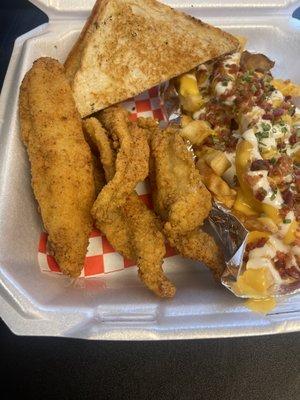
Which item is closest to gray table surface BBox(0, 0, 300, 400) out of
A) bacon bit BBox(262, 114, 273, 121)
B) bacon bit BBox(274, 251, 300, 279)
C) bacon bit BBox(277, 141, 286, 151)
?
bacon bit BBox(274, 251, 300, 279)

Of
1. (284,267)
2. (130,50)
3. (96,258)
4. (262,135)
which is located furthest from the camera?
(130,50)

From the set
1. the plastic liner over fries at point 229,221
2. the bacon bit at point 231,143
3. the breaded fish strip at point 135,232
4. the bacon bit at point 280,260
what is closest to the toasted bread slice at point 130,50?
the plastic liner over fries at point 229,221

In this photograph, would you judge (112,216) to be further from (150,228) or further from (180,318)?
(180,318)

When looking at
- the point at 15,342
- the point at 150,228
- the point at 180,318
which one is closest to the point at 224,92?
the point at 150,228

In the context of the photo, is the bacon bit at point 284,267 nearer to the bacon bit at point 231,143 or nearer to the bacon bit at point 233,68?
the bacon bit at point 231,143

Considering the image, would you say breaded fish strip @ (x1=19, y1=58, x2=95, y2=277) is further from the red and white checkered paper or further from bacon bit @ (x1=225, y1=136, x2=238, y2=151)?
bacon bit @ (x1=225, y1=136, x2=238, y2=151)

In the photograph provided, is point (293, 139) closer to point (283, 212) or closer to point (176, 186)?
point (283, 212)

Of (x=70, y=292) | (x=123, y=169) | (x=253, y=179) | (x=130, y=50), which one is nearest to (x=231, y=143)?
(x=253, y=179)
